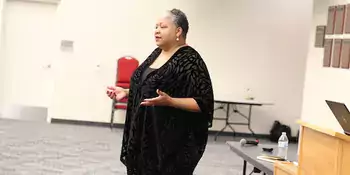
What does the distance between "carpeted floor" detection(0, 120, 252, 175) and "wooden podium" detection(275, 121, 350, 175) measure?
10.8ft

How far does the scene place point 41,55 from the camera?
9719 millimetres

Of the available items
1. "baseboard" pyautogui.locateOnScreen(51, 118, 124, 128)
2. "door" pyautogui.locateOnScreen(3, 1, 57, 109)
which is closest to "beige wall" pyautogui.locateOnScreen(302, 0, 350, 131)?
"baseboard" pyautogui.locateOnScreen(51, 118, 124, 128)

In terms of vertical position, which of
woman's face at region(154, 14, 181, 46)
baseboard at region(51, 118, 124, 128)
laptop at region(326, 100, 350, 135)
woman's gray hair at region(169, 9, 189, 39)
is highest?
woman's gray hair at region(169, 9, 189, 39)

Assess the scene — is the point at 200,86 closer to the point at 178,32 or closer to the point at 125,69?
the point at 178,32

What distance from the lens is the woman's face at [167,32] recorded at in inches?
106

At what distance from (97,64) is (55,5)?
1.34 meters

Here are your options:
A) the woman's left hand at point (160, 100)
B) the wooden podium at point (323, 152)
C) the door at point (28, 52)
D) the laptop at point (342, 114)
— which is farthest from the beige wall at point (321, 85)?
the door at point (28, 52)

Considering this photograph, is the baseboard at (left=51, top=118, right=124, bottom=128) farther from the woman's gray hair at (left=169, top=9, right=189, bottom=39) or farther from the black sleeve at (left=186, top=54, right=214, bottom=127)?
the black sleeve at (left=186, top=54, right=214, bottom=127)

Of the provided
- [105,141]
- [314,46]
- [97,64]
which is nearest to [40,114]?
[97,64]

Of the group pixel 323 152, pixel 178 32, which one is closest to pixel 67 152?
pixel 178 32

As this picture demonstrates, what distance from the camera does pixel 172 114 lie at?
259 centimetres

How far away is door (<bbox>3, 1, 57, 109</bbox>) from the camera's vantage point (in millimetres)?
9578

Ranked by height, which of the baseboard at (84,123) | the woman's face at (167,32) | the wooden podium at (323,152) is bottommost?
the baseboard at (84,123)

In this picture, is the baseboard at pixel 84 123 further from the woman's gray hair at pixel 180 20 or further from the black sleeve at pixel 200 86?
the black sleeve at pixel 200 86
